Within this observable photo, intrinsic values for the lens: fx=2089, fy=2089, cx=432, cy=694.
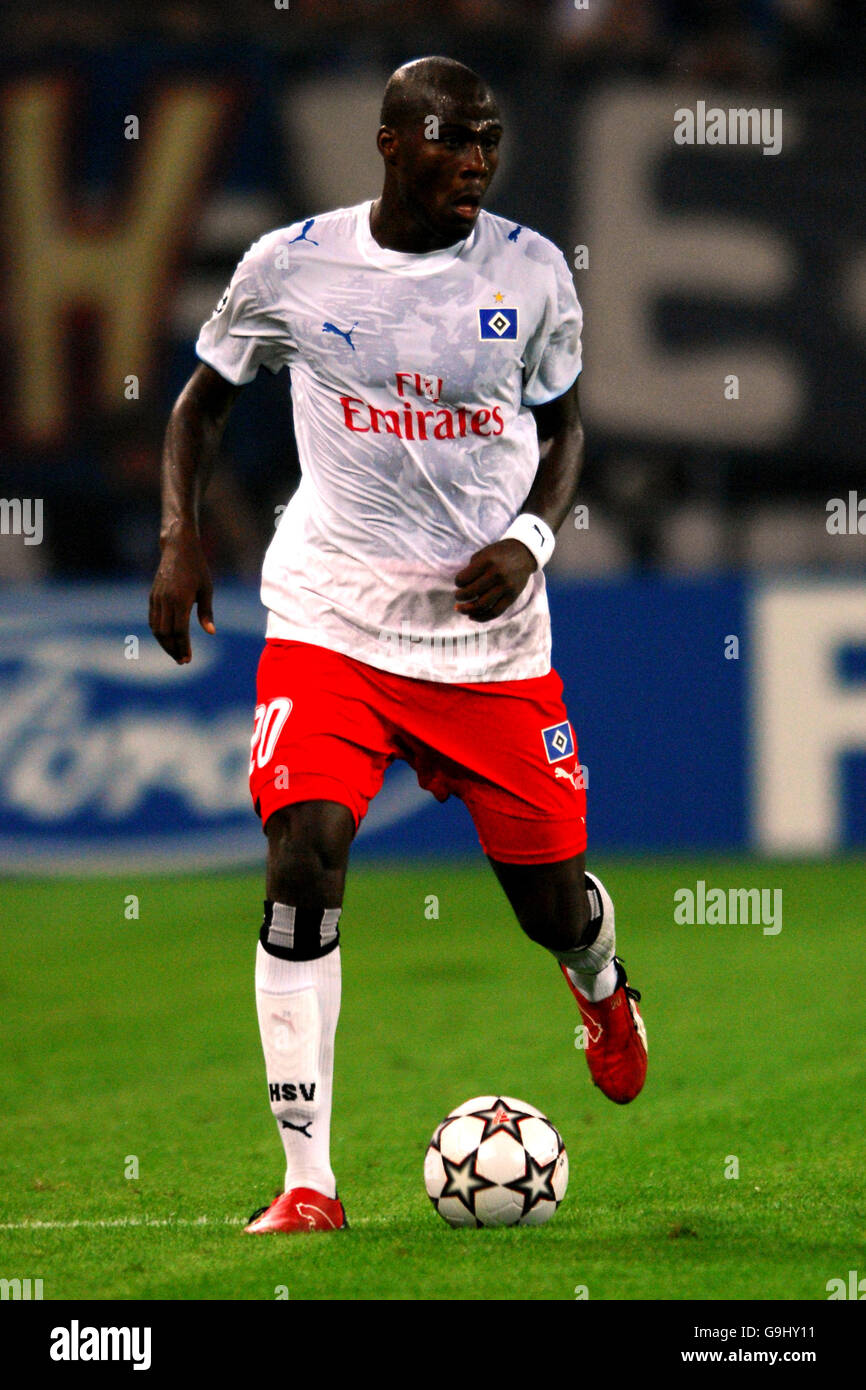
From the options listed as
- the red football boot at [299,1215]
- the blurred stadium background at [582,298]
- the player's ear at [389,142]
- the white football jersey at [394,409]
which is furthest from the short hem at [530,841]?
the blurred stadium background at [582,298]

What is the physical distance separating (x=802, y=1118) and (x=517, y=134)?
25.3ft

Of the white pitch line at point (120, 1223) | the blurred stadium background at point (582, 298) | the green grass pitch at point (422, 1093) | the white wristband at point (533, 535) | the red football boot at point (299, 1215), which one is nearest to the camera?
the green grass pitch at point (422, 1093)

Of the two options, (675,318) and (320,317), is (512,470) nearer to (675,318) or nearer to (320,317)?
(320,317)

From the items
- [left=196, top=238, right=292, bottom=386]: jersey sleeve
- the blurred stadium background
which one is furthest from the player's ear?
the blurred stadium background

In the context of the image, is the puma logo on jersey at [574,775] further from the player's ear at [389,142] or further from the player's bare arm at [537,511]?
the player's ear at [389,142]

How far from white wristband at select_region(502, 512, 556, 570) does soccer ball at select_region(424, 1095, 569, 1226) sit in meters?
1.21

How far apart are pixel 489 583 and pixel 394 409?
451mm

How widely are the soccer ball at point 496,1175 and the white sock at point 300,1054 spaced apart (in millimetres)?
238

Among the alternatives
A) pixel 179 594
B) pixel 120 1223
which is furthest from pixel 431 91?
pixel 120 1223

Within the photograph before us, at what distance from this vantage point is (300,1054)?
4191 millimetres

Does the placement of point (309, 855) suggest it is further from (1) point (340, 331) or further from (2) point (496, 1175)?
(1) point (340, 331)

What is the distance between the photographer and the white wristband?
4469mm

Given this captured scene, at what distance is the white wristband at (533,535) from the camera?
14.7 feet

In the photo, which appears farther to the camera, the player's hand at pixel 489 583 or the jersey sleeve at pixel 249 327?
the jersey sleeve at pixel 249 327
